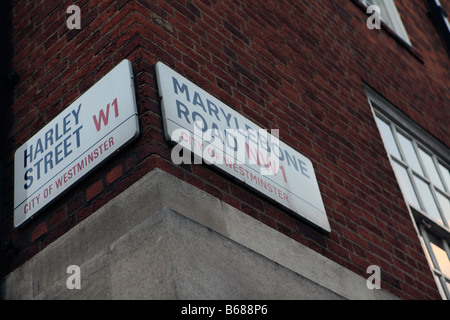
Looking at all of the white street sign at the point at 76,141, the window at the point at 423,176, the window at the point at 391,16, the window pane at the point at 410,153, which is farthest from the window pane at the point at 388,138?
the white street sign at the point at 76,141

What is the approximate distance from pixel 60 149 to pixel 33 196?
30cm

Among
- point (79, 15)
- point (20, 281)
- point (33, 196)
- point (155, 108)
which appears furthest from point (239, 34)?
point (20, 281)

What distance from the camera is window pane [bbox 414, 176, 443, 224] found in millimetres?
5918

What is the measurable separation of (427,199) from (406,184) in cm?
33

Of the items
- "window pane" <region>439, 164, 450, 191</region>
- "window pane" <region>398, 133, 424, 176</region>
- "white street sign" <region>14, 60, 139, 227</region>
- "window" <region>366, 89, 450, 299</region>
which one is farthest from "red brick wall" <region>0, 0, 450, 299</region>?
"window pane" <region>439, 164, 450, 191</region>

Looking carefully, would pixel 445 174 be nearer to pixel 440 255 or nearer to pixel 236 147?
pixel 440 255

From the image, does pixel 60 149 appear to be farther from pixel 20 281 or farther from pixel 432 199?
pixel 432 199

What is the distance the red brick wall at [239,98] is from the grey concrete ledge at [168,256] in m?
0.12

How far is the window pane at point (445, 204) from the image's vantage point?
6.12 m

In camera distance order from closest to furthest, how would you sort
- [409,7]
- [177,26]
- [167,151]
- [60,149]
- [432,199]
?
[167,151] < [60,149] < [177,26] < [432,199] < [409,7]

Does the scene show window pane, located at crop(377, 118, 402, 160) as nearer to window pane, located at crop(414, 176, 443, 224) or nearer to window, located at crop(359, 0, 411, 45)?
window pane, located at crop(414, 176, 443, 224)

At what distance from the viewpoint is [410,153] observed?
6305mm

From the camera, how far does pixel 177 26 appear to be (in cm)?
414

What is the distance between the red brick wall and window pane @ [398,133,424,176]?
1.80ft
